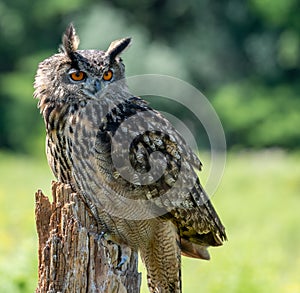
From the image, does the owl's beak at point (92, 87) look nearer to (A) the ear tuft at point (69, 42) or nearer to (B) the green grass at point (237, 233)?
(A) the ear tuft at point (69, 42)

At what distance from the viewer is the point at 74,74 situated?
4859 millimetres

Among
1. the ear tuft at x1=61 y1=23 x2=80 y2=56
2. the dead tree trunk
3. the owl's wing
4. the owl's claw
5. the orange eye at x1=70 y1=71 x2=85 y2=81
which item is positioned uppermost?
the ear tuft at x1=61 y1=23 x2=80 y2=56

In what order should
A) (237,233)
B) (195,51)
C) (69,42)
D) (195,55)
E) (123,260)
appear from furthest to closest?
(195,51)
(195,55)
(237,233)
(69,42)
(123,260)

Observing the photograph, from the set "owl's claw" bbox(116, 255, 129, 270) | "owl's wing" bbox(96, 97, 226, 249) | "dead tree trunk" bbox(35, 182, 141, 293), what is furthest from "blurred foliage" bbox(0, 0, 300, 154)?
"dead tree trunk" bbox(35, 182, 141, 293)

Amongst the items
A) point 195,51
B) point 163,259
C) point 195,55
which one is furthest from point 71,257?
point 195,51

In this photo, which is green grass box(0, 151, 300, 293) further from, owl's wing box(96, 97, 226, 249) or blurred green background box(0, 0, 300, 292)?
blurred green background box(0, 0, 300, 292)

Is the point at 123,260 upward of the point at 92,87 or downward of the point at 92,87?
downward

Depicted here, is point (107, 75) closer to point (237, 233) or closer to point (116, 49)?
point (116, 49)

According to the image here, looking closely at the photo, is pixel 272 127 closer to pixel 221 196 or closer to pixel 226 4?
pixel 226 4

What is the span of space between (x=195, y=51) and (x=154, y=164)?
78.9 ft

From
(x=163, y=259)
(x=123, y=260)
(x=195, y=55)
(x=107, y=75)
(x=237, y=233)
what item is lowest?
(x=123, y=260)

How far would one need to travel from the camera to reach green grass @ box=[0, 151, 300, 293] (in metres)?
6.41

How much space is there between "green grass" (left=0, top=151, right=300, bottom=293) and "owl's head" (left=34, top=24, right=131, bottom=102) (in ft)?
5.22

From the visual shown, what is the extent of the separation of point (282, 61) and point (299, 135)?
3.56 metres
